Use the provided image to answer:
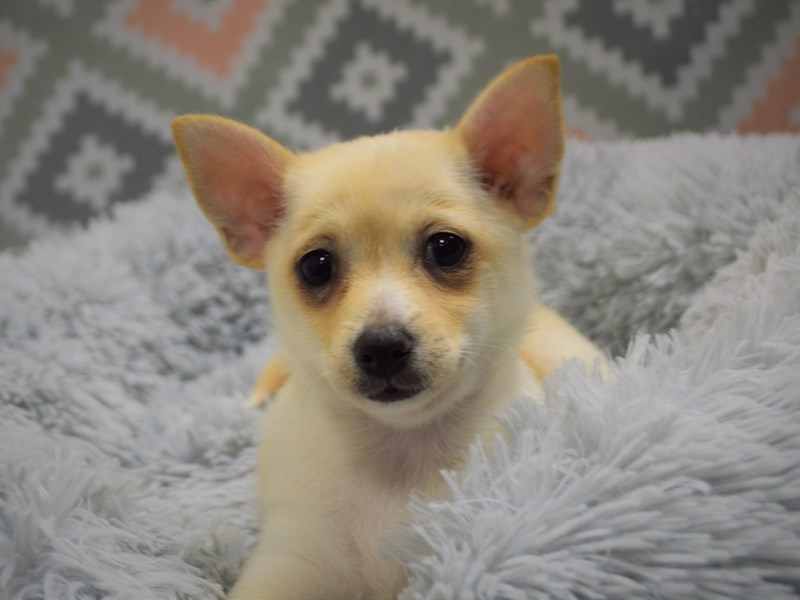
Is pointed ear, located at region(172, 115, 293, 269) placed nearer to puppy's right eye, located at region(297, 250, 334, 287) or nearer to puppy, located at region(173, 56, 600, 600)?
puppy, located at region(173, 56, 600, 600)

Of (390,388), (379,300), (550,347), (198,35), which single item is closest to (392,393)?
(390,388)

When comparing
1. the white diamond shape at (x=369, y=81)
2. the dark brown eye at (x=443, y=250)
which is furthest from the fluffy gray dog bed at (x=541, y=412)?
the white diamond shape at (x=369, y=81)

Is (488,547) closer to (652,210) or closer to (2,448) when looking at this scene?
(2,448)

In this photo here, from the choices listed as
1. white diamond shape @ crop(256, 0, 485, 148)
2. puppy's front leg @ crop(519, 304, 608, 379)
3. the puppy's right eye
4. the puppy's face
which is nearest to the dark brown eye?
the puppy's face

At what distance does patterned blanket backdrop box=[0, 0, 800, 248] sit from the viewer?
8.21ft

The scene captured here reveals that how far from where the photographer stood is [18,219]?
298 centimetres

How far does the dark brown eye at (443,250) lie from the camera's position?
46.5 inches

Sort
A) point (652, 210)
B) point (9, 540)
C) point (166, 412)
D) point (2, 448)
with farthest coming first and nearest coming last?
point (652, 210), point (166, 412), point (2, 448), point (9, 540)

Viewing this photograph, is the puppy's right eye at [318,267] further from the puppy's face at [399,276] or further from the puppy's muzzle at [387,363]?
the puppy's muzzle at [387,363]

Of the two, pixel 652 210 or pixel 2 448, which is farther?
pixel 652 210

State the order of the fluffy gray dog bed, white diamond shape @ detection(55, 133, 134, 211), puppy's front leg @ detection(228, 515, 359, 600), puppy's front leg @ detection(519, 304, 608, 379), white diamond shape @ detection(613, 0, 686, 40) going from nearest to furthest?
1. the fluffy gray dog bed
2. puppy's front leg @ detection(228, 515, 359, 600)
3. puppy's front leg @ detection(519, 304, 608, 379)
4. white diamond shape @ detection(613, 0, 686, 40)
5. white diamond shape @ detection(55, 133, 134, 211)

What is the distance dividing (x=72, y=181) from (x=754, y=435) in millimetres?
2725

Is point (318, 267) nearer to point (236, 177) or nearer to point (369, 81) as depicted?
point (236, 177)

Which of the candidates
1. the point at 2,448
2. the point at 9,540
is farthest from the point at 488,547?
the point at 2,448
